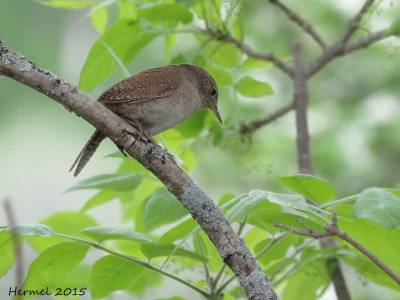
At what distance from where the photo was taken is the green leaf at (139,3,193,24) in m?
1.88

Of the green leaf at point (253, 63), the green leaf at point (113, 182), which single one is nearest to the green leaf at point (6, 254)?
the green leaf at point (113, 182)

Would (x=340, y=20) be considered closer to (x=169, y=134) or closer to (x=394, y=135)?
(x=394, y=135)

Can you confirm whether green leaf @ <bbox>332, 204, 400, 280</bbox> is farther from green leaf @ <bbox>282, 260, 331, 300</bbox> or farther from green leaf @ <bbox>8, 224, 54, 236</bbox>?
green leaf @ <bbox>8, 224, 54, 236</bbox>

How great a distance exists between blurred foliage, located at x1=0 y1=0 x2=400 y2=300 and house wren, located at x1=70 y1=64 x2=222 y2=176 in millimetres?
63

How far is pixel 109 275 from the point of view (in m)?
1.48

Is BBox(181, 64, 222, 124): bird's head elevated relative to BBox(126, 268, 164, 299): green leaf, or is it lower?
elevated

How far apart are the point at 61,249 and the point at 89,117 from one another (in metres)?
0.38

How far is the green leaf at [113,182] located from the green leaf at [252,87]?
670 millimetres

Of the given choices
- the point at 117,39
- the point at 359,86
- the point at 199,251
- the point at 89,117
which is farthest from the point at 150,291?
the point at 359,86

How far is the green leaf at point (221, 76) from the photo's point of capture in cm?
222

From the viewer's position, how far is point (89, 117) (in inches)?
48.6

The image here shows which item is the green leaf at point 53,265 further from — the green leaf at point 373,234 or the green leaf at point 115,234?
the green leaf at point 373,234

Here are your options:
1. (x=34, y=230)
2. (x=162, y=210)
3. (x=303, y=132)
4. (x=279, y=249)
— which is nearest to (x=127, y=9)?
(x=303, y=132)

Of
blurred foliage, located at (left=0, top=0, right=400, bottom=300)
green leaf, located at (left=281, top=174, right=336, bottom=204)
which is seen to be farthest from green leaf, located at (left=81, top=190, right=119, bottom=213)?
green leaf, located at (left=281, top=174, right=336, bottom=204)
